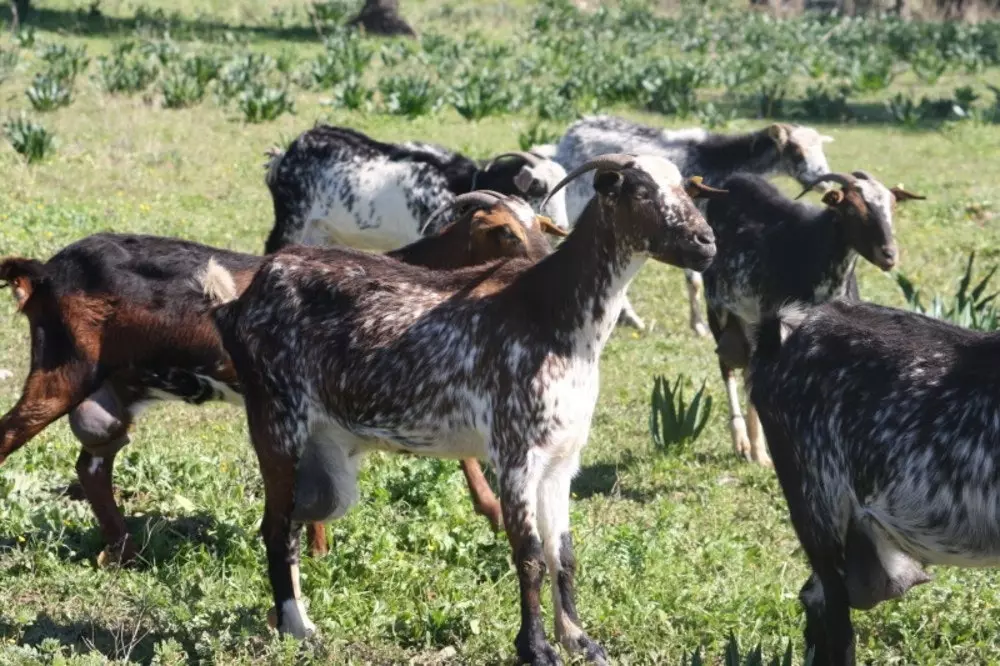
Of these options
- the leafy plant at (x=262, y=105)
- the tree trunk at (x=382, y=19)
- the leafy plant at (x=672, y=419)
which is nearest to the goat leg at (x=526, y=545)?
the leafy plant at (x=672, y=419)

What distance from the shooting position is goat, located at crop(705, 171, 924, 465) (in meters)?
9.79

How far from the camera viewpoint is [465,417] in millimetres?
6703

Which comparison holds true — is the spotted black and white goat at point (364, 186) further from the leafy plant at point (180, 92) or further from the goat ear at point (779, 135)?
the leafy plant at point (180, 92)

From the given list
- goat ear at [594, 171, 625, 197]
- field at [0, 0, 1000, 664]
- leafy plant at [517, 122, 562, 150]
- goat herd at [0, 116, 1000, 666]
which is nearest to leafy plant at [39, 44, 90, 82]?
field at [0, 0, 1000, 664]

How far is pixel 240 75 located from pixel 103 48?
651cm

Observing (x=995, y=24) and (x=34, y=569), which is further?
(x=995, y=24)

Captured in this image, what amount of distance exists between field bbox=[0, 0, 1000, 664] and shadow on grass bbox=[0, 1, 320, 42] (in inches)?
263

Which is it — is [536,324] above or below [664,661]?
above

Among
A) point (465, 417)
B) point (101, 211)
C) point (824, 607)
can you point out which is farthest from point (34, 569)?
point (101, 211)

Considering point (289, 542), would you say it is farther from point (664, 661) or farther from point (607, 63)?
point (607, 63)

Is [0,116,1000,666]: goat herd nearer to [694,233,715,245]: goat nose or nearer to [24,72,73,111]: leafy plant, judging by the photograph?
[694,233,715,245]: goat nose

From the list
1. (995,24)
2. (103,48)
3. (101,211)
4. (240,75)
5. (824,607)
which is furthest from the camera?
Result: (995,24)

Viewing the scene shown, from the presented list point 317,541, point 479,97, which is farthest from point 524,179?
point 479,97

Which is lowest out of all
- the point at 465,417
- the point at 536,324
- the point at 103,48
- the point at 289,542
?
the point at 103,48
